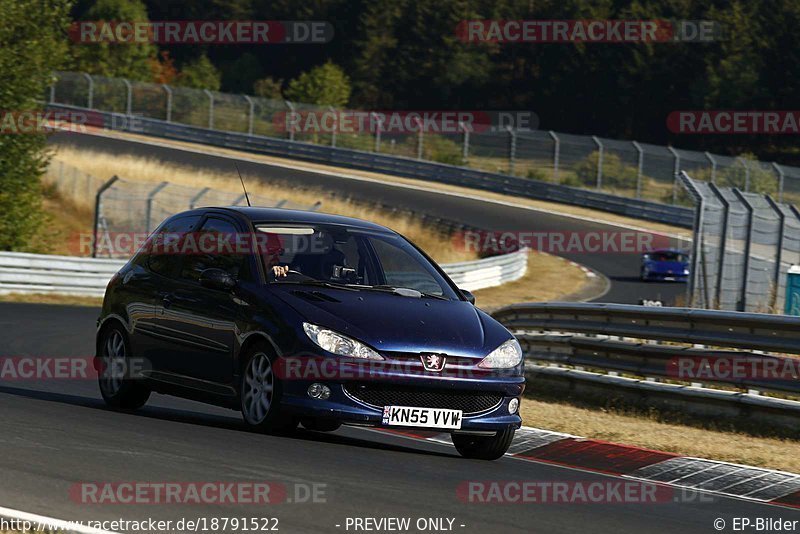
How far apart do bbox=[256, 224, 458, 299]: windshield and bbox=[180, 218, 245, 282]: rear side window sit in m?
0.25

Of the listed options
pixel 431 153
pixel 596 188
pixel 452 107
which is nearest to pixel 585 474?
pixel 596 188

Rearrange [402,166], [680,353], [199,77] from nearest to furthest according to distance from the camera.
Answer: [680,353] < [402,166] < [199,77]

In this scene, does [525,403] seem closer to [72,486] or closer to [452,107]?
[72,486]

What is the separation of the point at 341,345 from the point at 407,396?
544 mm

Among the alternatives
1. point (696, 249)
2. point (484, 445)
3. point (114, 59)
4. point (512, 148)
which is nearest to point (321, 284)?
point (484, 445)

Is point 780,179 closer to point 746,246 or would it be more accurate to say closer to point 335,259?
point 746,246

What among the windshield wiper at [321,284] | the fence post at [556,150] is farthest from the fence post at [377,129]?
the windshield wiper at [321,284]

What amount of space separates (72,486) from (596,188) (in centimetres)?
4295

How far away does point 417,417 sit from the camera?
8766 mm

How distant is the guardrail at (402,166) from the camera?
4659 centimetres

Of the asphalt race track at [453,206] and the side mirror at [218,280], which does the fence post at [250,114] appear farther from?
the side mirror at [218,280]

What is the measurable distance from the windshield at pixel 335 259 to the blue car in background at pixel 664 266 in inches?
1031

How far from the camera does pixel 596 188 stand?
4875cm

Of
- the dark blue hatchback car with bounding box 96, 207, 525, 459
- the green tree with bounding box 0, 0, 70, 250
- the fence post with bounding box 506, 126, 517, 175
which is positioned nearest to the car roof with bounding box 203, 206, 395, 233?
the dark blue hatchback car with bounding box 96, 207, 525, 459
